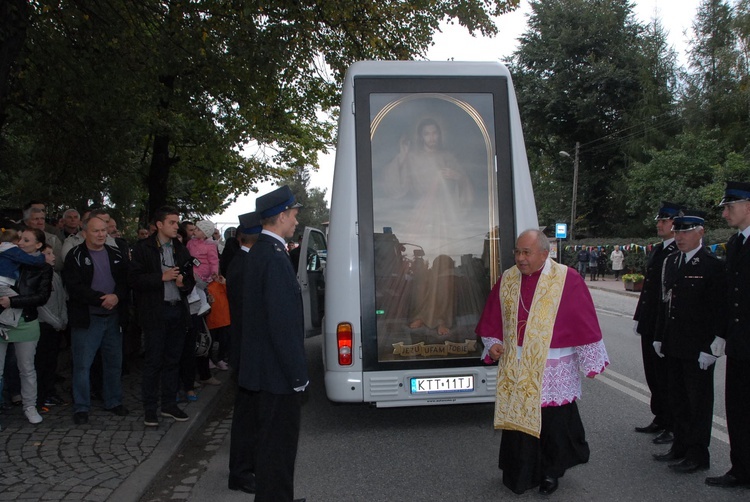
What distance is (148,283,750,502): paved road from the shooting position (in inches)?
190

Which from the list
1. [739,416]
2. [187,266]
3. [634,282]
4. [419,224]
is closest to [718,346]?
[739,416]

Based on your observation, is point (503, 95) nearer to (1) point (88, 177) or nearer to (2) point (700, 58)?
(1) point (88, 177)

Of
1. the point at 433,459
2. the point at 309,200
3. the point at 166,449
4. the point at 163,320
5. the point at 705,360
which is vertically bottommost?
the point at 433,459

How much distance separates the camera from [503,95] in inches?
244

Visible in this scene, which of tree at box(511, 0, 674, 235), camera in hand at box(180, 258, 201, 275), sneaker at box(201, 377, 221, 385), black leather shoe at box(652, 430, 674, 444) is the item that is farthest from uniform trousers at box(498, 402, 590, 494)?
tree at box(511, 0, 674, 235)

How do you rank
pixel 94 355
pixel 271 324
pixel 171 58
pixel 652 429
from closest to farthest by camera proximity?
pixel 271 324
pixel 652 429
pixel 94 355
pixel 171 58

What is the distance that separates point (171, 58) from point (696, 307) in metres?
8.00

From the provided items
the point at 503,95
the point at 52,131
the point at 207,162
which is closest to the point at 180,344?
the point at 503,95

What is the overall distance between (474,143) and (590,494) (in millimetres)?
3024

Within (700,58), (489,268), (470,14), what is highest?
(700,58)

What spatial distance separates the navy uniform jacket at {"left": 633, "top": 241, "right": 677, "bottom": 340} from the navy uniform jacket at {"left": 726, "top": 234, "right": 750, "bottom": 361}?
1067 millimetres

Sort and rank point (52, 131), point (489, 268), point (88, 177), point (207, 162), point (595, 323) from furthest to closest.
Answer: point (207, 162)
point (88, 177)
point (52, 131)
point (489, 268)
point (595, 323)

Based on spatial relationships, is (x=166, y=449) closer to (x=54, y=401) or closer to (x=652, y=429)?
(x=54, y=401)

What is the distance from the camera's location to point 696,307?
526 cm
